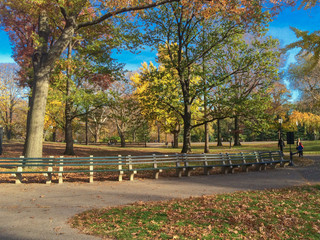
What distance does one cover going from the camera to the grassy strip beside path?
435 cm

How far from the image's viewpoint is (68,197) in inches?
278

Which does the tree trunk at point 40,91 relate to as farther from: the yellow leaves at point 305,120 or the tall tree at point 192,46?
the yellow leaves at point 305,120

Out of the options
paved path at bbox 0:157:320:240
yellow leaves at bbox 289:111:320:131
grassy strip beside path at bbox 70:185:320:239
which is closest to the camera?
grassy strip beside path at bbox 70:185:320:239

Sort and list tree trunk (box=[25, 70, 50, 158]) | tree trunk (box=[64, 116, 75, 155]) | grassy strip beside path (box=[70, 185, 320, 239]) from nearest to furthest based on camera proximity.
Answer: grassy strip beside path (box=[70, 185, 320, 239]) → tree trunk (box=[25, 70, 50, 158]) → tree trunk (box=[64, 116, 75, 155])

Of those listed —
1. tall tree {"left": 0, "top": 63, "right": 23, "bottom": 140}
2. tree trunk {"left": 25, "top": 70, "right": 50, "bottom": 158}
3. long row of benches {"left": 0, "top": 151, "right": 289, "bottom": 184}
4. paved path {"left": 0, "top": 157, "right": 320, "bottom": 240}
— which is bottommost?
paved path {"left": 0, "top": 157, "right": 320, "bottom": 240}

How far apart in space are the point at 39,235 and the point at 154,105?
17.9m

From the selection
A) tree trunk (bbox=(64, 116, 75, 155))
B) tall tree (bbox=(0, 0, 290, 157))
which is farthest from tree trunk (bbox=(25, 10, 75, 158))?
tree trunk (bbox=(64, 116, 75, 155))

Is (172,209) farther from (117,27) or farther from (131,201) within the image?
(117,27)

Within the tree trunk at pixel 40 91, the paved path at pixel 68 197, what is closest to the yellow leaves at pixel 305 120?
the paved path at pixel 68 197

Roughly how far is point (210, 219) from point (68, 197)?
4151 mm

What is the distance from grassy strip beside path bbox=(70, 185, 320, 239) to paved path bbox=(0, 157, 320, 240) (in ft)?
1.72

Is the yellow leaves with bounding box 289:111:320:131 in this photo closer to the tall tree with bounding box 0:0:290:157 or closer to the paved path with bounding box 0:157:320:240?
the paved path with bounding box 0:157:320:240

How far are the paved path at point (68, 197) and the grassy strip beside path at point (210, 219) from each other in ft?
1.72

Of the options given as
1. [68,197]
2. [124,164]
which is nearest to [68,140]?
[124,164]
